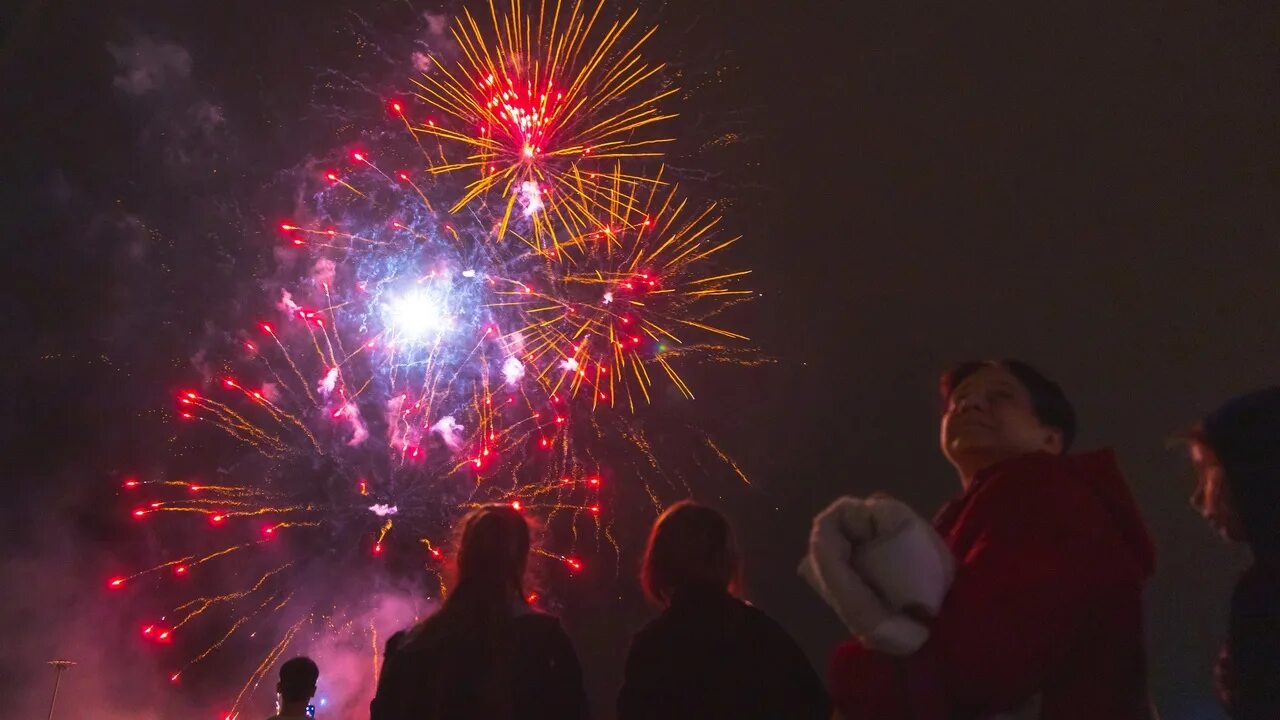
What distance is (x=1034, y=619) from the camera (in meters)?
2.77

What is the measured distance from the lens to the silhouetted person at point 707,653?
315 cm

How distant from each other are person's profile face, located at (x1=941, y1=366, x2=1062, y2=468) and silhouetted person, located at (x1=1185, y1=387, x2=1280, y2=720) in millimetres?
643

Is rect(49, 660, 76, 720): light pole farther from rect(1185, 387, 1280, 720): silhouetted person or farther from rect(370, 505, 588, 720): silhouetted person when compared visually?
rect(1185, 387, 1280, 720): silhouetted person

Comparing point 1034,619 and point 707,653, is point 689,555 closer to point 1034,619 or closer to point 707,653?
point 707,653

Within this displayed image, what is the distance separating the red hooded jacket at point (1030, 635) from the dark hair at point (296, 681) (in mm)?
3670

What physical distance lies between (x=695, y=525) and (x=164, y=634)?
2397cm

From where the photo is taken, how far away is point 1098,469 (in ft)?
10.6

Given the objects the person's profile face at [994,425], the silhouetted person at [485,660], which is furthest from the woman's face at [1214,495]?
the silhouetted person at [485,660]

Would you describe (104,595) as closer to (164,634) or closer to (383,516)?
(164,634)

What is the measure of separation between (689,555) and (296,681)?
3176mm

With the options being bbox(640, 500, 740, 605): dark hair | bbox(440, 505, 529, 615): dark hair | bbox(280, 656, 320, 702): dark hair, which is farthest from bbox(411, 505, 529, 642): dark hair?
bbox(280, 656, 320, 702): dark hair

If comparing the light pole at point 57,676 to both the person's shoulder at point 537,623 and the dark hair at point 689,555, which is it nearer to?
the person's shoulder at point 537,623

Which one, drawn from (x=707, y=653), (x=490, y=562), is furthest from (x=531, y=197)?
(x=707, y=653)

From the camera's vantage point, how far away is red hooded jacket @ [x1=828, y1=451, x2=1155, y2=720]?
2.74m
